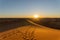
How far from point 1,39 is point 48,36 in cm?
286

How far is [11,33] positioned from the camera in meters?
9.18

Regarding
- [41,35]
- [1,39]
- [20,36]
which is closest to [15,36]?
[20,36]

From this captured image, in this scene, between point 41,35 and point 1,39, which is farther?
point 41,35

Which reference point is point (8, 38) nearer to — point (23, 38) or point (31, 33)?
point (23, 38)

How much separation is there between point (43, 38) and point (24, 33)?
1339 millimetres

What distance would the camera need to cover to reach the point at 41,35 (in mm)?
8828

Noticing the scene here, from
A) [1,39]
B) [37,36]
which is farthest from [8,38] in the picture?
[37,36]

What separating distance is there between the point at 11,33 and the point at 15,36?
2.34 ft

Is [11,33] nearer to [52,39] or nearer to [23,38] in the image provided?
[23,38]

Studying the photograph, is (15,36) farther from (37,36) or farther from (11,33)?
(37,36)

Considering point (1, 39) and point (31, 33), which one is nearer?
point (1, 39)

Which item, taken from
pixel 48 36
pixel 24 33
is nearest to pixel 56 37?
pixel 48 36

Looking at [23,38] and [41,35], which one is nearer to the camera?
[23,38]

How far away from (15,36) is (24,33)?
71 cm
